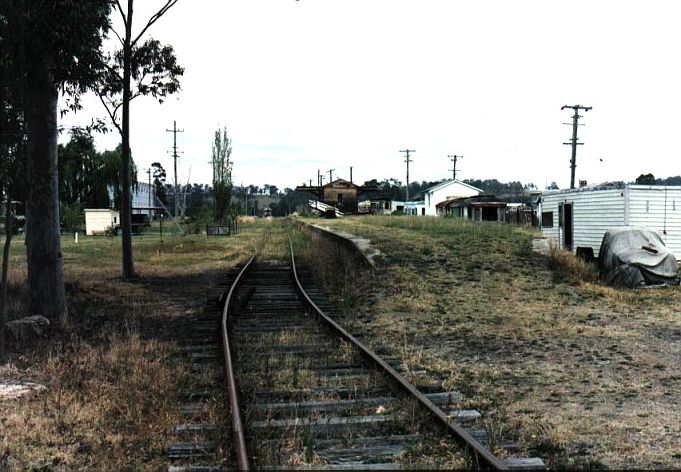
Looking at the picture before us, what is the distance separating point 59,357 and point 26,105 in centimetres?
304

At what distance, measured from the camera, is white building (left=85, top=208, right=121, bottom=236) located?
50531mm

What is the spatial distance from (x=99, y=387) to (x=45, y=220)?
4560 millimetres

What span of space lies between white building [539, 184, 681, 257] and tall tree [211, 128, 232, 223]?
1178 inches

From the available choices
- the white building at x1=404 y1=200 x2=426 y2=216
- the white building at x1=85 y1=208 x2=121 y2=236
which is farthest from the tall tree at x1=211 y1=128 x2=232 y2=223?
the white building at x1=404 y1=200 x2=426 y2=216

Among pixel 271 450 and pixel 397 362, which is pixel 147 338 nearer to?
pixel 397 362

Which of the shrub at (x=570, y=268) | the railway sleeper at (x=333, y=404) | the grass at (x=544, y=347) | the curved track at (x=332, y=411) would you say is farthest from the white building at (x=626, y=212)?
the railway sleeper at (x=333, y=404)

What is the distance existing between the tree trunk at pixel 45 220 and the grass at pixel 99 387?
0.55 metres

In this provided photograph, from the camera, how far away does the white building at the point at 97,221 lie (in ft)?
166

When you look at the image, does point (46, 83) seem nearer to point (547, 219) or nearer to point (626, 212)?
point (626, 212)

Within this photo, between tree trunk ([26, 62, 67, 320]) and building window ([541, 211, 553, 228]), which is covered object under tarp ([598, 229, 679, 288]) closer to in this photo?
building window ([541, 211, 553, 228])

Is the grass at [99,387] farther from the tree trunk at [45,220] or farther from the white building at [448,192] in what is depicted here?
the white building at [448,192]

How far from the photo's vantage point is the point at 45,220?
9.63 m

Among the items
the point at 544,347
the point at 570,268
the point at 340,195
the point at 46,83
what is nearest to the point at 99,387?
the point at 46,83

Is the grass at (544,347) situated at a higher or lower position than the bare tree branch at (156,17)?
lower
